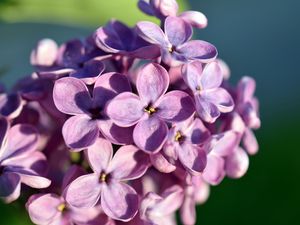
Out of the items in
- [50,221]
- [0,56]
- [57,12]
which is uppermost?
[57,12]

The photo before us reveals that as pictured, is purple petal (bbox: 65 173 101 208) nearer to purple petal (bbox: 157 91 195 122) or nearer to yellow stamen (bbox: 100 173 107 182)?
yellow stamen (bbox: 100 173 107 182)

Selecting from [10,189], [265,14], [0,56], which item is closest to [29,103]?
[10,189]

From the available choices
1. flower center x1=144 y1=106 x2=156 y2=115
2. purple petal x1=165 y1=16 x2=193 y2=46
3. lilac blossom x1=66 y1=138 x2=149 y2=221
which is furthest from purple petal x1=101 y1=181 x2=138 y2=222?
purple petal x1=165 y1=16 x2=193 y2=46

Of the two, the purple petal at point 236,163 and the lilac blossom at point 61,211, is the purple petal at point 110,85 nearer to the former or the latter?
the lilac blossom at point 61,211

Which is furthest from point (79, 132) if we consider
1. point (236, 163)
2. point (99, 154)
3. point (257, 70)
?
point (257, 70)

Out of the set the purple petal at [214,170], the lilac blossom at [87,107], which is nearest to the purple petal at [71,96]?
the lilac blossom at [87,107]

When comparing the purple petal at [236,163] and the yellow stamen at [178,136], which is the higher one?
the yellow stamen at [178,136]

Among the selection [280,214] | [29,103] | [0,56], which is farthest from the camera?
[0,56]

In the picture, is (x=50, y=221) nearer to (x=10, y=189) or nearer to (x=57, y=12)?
(x=10, y=189)
